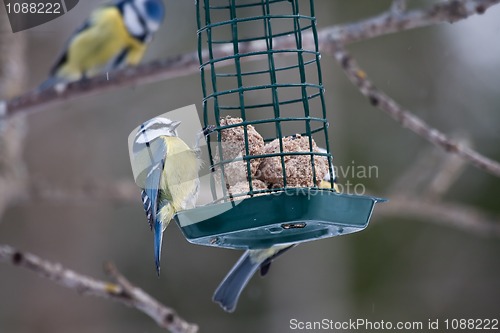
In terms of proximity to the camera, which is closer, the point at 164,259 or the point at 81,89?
the point at 81,89

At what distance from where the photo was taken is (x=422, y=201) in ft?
17.3

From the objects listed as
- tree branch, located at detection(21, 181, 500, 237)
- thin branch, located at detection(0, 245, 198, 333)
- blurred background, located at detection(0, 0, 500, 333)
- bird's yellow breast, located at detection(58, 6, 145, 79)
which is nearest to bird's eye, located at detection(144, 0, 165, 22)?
bird's yellow breast, located at detection(58, 6, 145, 79)

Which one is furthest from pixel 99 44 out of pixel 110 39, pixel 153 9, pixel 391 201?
pixel 391 201

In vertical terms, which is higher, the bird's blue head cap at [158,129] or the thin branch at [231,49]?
the thin branch at [231,49]

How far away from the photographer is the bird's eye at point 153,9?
621cm

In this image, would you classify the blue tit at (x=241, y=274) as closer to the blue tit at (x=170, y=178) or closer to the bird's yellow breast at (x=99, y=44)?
the blue tit at (x=170, y=178)

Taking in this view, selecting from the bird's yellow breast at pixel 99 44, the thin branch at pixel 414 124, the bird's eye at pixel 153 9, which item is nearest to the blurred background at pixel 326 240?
the bird's yellow breast at pixel 99 44

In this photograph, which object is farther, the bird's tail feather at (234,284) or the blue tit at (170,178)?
the bird's tail feather at (234,284)

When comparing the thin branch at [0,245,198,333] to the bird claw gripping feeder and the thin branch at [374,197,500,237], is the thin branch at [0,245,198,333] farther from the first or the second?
the thin branch at [374,197,500,237]

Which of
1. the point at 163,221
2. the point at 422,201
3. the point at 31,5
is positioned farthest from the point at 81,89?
the point at 422,201

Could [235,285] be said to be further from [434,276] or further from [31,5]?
[434,276]

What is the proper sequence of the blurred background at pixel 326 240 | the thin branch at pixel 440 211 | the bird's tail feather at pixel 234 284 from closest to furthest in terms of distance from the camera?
1. the bird's tail feather at pixel 234 284
2. the thin branch at pixel 440 211
3. the blurred background at pixel 326 240

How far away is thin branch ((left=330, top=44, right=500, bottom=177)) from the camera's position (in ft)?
11.7

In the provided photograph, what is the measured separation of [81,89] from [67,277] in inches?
69.5
